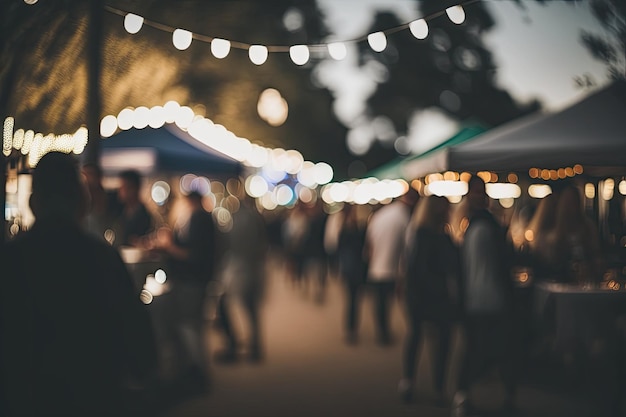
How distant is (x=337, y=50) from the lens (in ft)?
26.9

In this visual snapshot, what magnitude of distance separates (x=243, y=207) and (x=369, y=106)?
42173mm

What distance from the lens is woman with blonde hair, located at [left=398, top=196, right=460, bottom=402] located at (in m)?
8.12

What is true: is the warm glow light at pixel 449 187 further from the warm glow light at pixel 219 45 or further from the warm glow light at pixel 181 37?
the warm glow light at pixel 181 37

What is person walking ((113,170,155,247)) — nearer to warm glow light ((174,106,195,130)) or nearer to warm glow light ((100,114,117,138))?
warm glow light ((100,114,117,138))

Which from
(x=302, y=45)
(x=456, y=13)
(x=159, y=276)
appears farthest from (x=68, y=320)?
(x=159, y=276)

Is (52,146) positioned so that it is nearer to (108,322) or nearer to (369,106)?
(108,322)

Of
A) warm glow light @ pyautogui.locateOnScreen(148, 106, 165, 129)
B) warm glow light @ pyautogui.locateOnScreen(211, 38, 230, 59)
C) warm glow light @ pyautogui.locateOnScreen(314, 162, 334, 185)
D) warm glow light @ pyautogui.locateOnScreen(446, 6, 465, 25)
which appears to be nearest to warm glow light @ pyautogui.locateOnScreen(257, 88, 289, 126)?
warm glow light @ pyautogui.locateOnScreen(148, 106, 165, 129)

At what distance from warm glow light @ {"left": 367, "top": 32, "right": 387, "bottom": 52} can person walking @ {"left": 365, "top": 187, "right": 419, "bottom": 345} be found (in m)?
3.66

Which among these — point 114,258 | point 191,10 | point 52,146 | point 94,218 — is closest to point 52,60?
point 52,146

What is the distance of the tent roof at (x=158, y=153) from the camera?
12.0 metres

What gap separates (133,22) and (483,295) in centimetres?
369

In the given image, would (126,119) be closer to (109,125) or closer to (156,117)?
(109,125)

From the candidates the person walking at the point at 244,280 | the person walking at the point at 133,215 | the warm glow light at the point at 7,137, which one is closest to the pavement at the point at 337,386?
the person walking at the point at 244,280

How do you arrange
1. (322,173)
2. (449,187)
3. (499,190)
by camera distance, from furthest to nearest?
(322,173) < (499,190) < (449,187)
